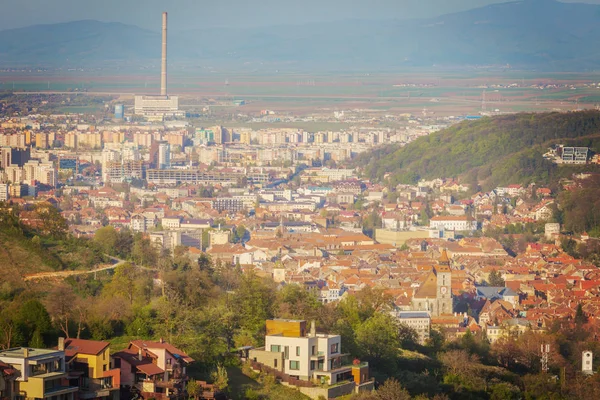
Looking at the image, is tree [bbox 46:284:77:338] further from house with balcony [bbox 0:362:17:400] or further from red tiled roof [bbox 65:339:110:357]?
house with balcony [bbox 0:362:17:400]

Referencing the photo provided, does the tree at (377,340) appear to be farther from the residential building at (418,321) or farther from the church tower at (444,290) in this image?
the church tower at (444,290)

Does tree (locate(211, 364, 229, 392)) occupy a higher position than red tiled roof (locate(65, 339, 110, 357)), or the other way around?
red tiled roof (locate(65, 339, 110, 357))

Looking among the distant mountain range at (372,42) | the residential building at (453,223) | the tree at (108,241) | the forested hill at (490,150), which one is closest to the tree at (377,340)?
the tree at (108,241)

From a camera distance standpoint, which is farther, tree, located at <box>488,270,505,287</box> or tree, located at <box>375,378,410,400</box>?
tree, located at <box>488,270,505,287</box>

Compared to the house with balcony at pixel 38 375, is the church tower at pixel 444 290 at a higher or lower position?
lower

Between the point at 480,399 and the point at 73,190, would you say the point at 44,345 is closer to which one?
the point at 480,399

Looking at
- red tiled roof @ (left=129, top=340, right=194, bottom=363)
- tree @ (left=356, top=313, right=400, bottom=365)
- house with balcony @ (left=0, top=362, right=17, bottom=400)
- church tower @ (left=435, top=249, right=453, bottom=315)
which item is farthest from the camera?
church tower @ (left=435, top=249, right=453, bottom=315)

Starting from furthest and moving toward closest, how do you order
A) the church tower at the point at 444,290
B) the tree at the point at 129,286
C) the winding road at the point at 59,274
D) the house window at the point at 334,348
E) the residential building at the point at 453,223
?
the residential building at the point at 453,223, the church tower at the point at 444,290, the winding road at the point at 59,274, the tree at the point at 129,286, the house window at the point at 334,348

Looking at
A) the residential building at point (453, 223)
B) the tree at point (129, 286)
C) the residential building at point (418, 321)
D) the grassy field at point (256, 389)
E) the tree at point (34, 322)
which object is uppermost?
the tree at point (34, 322)

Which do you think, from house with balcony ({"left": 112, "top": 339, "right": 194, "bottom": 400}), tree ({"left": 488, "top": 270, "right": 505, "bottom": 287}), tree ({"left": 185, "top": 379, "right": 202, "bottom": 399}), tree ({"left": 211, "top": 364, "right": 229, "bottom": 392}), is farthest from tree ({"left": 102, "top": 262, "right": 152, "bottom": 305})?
tree ({"left": 488, "top": 270, "right": 505, "bottom": 287})
